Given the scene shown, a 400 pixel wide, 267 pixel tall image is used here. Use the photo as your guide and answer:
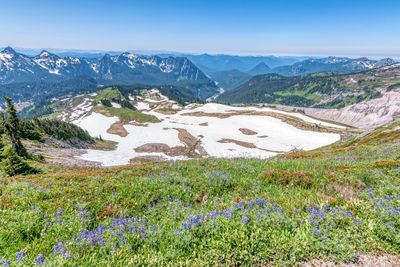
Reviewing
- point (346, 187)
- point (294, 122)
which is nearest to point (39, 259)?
point (346, 187)

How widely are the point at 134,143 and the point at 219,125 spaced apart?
1711 inches

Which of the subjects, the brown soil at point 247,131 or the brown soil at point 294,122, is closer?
the brown soil at point 247,131

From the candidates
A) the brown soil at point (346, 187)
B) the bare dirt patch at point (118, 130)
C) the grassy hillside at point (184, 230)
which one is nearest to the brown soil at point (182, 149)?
the bare dirt patch at point (118, 130)

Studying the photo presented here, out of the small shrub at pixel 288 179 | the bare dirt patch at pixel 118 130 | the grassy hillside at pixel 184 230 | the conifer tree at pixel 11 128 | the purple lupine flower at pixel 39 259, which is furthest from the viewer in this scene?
the bare dirt patch at pixel 118 130

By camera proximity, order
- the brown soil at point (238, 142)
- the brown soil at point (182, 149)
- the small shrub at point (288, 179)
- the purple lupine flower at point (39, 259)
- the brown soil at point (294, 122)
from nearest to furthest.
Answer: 1. the purple lupine flower at point (39, 259)
2. the small shrub at point (288, 179)
3. the brown soil at point (182, 149)
4. the brown soil at point (238, 142)
5. the brown soil at point (294, 122)

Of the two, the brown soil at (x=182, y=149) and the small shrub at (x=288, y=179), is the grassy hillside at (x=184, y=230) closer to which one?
the small shrub at (x=288, y=179)

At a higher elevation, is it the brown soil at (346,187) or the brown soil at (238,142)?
the brown soil at (346,187)

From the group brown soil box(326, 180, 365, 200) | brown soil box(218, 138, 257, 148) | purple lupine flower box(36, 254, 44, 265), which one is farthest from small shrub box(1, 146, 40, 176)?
brown soil box(218, 138, 257, 148)

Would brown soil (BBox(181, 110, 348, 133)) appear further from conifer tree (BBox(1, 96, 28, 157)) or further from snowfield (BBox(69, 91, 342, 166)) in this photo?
conifer tree (BBox(1, 96, 28, 157))

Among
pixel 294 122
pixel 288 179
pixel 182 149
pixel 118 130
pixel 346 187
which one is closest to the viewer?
pixel 346 187

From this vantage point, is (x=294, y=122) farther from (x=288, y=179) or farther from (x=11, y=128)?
(x=11, y=128)

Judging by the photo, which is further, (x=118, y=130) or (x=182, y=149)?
(x=118, y=130)

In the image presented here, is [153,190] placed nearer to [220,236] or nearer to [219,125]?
[220,236]

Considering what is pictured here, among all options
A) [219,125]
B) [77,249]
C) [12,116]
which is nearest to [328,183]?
[77,249]
